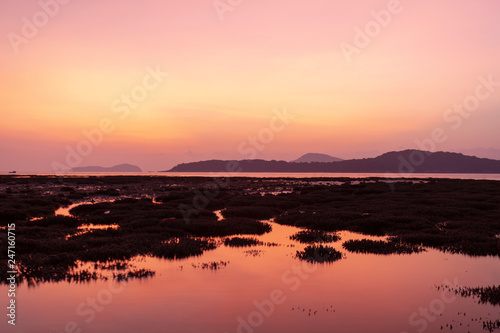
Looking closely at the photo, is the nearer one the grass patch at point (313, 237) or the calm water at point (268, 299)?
the calm water at point (268, 299)

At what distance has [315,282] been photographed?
14969 mm

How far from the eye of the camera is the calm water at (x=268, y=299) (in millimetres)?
10805

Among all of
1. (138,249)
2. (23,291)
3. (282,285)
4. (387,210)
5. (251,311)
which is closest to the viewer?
(251,311)

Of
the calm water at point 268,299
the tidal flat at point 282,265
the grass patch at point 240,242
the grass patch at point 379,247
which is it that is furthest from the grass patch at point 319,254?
the grass patch at point 240,242

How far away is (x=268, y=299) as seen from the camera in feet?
42.8

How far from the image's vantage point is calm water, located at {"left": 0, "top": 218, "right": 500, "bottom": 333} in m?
10.8

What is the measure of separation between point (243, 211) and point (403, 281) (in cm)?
2322

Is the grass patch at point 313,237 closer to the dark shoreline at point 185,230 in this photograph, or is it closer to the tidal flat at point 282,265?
the tidal flat at point 282,265

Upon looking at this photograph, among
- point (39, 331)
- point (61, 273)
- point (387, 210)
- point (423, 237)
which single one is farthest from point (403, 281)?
point (387, 210)

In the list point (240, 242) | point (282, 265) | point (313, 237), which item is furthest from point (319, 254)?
point (240, 242)

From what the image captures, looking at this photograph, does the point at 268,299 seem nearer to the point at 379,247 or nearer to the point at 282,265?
the point at 282,265

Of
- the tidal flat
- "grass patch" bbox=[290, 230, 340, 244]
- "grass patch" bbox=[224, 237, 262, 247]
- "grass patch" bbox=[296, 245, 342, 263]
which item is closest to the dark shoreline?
the tidal flat

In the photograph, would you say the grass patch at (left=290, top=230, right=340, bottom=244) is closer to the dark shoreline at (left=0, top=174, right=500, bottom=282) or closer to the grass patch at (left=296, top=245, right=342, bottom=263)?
the dark shoreline at (left=0, top=174, right=500, bottom=282)

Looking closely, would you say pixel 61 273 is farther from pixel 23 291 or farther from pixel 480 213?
pixel 480 213
